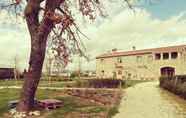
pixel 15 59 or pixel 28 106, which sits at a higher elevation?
pixel 15 59

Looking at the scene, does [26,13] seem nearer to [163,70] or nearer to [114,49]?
[163,70]

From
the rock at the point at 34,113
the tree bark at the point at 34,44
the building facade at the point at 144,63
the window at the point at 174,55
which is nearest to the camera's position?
the rock at the point at 34,113

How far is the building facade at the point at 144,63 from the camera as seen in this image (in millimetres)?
60009

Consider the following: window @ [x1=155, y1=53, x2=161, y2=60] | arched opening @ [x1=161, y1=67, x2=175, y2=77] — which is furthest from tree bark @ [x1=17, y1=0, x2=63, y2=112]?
window @ [x1=155, y1=53, x2=161, y2=60]

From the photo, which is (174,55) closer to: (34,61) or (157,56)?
(157,56)

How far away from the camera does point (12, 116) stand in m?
12.5

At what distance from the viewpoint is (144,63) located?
66.6 m

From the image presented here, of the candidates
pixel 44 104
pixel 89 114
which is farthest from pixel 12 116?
pixel 89 114

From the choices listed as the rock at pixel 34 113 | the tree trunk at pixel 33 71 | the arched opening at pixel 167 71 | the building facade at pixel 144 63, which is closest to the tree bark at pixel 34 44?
the tree trunk at pixel 33 71

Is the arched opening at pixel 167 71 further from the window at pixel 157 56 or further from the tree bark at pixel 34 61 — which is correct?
the tree bark at pixel 34 61

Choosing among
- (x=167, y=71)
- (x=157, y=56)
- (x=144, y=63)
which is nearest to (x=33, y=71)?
(x=167, y=71)

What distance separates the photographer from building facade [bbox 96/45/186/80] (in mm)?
60009

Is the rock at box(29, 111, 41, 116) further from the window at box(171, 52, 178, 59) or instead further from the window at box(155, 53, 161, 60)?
the window at box(155, 53, 161, 60)

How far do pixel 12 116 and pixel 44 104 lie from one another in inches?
83.2
